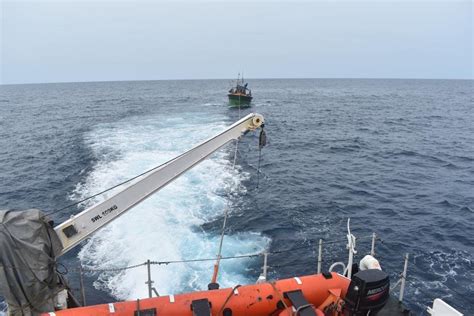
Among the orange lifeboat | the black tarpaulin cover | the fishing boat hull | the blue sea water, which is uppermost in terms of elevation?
the fishing boat hull

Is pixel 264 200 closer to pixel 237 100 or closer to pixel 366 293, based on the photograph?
pixel 366 293

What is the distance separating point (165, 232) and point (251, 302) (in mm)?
7089

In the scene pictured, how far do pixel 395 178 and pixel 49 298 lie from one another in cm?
1916

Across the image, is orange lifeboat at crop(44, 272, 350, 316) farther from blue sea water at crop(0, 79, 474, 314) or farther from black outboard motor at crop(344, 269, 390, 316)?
blue sea water at crop(0, 79, 474, 314)

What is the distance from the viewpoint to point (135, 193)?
21.0 feet

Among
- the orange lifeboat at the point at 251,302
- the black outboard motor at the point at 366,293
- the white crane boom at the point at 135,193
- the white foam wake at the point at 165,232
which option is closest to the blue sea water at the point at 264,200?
the white foam wake at the point at 165,232

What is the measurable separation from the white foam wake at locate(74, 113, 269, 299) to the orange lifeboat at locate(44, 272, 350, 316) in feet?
14.1

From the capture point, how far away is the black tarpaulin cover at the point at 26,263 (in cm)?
496

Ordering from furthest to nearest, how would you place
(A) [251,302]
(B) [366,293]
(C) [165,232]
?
(C) [165,232]
(A) [251,302]
(B) [366,293]

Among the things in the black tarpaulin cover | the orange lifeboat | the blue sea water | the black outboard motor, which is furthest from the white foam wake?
the black outboard motor

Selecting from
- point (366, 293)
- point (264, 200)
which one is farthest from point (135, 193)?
point (264, 200)

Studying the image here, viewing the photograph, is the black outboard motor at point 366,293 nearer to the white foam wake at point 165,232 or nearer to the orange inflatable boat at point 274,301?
the orange inflatable boat at point 274,301

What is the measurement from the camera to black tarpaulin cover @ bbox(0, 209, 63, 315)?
4.96 m

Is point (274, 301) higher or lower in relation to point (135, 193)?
lower
